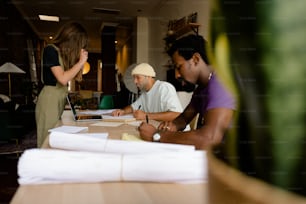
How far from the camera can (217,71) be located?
0.60 feet

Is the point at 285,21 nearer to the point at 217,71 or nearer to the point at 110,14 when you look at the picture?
the point at 217,71

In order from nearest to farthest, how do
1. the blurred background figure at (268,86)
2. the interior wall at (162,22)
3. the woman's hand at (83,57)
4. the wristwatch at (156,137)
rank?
the blurred background figure at (268,86), the wristwatch at (156,137), the woman's hand at (83,57), the interior wall at (162,22)

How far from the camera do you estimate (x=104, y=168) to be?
1.59 ft

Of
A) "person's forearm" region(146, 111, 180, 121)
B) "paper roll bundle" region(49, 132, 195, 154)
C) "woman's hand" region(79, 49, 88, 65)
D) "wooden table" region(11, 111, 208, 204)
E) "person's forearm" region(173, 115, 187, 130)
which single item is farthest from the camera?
"person's forearm" region(146, 111, 180, 121)

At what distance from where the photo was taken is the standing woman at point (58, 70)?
1.57 metres

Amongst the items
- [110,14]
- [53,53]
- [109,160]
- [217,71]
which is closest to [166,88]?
[53,53]

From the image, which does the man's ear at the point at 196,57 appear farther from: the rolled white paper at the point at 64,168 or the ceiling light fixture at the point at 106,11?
the ceiling light fixture at the point at 106,11

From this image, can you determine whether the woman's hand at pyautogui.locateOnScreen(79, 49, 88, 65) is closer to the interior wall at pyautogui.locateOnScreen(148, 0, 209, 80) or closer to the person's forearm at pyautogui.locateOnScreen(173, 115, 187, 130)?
the person's forearm at pyautogui.locateOnScreen(173, 115, 187, 130)

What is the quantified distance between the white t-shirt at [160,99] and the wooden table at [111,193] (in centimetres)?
146

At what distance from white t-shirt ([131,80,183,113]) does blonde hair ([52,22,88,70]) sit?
2.19ft

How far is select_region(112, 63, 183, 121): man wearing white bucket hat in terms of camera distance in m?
1.85

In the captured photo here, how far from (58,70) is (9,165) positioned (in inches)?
68.5

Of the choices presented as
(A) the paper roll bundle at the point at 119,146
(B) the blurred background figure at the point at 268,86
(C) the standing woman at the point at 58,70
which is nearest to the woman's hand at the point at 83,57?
(C) the standing woman at the point at 58,70

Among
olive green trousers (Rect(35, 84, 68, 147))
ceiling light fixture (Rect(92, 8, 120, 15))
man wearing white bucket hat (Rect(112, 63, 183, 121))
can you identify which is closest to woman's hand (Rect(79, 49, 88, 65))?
olive green trousers (Rect(35, 84, 68, 147))
